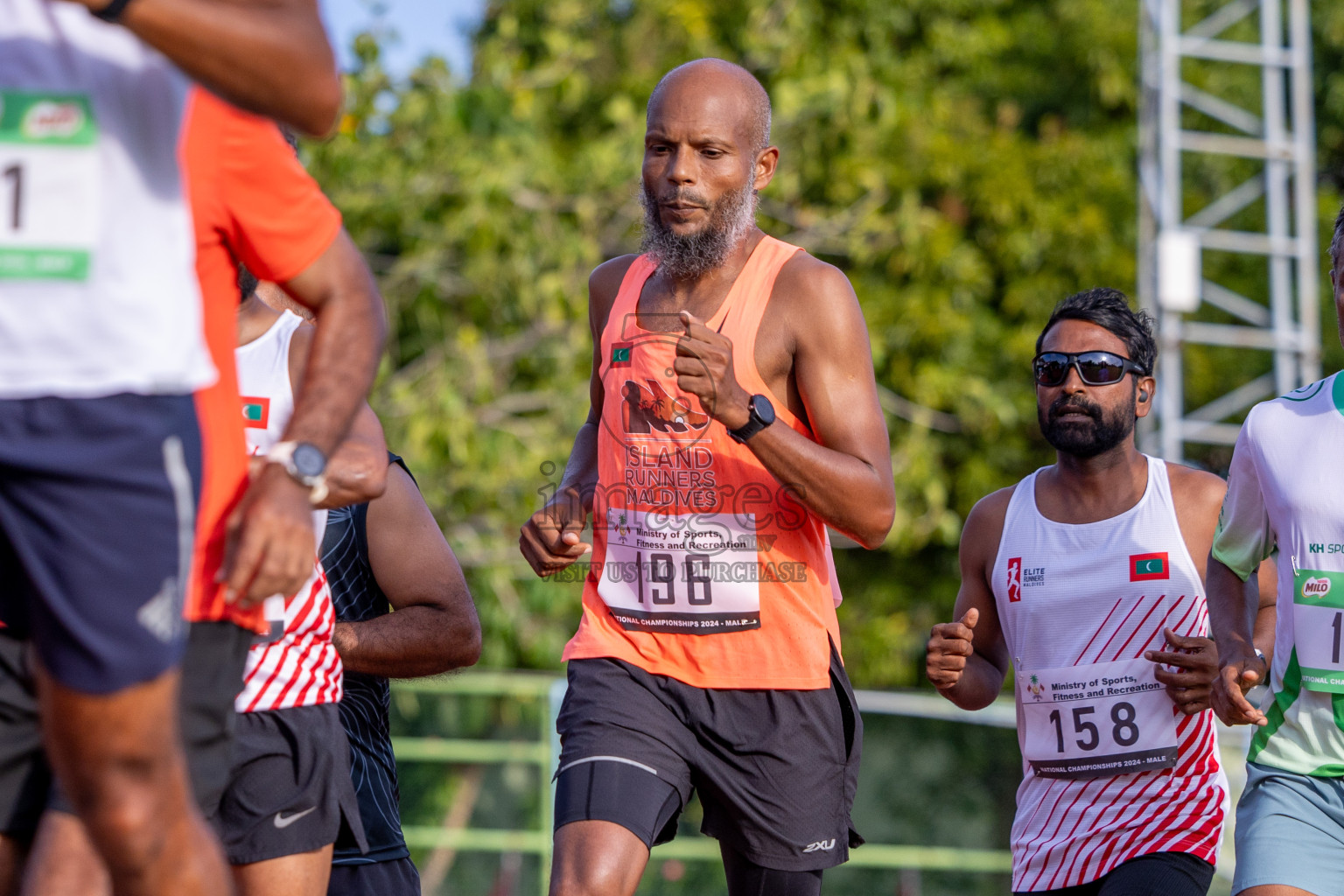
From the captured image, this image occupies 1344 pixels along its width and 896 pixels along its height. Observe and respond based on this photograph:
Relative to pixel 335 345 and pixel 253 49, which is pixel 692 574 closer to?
pixel 335 345

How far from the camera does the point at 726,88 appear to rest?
4.19 meters

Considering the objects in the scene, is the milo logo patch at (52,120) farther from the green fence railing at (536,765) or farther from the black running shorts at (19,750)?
the green fence railing at (536,765)

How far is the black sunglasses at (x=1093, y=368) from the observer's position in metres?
4.53

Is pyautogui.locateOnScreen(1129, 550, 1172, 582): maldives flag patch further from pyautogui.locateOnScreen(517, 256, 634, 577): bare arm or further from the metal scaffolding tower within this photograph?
the metal scaffolding tower

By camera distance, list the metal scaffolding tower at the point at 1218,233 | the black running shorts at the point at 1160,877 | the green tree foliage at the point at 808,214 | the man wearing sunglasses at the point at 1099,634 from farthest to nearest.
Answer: the metal scaffolding tower at the point at 1218,233 → the green tree foliage at the point at 808,214 → the man wearing sunglasses at the point at 1099,634 → the black running shorts at the point at 1160,877

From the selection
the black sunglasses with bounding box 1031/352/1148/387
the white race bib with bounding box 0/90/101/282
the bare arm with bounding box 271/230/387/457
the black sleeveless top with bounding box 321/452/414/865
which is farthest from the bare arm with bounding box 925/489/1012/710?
the white race bib with bounding box 0/90/101/282

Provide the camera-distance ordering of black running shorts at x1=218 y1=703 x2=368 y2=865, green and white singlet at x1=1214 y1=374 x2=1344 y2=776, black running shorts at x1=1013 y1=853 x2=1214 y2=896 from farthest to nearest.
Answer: black running shorts at x1=1013 y1=853 x2=1214 y2=896, green and white singlet at x1=1214 y1=374 x2=1344 y2=776, black running shorts at x1=218 y1=703 x2=368 y2=865

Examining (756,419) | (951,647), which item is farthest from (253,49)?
(951,647)

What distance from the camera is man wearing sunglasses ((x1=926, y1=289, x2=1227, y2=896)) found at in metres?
4.07

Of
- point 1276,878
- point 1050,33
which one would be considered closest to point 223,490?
point 1276,878

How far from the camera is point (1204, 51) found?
12297 mm

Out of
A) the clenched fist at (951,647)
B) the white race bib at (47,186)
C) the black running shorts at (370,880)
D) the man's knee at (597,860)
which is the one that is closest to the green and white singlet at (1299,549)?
the clenched fist at (951,647)

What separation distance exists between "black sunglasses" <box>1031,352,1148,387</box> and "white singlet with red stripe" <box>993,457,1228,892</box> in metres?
0.31

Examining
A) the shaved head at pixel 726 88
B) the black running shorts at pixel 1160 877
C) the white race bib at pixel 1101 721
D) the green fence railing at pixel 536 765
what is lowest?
the green fence railing at pixel 536 765
